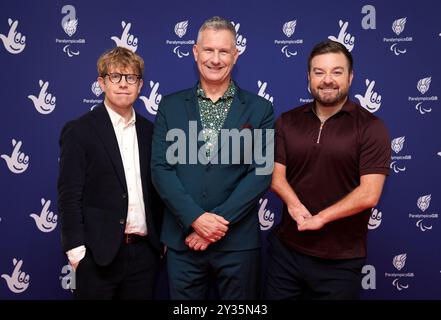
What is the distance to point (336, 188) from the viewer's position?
202 centimetres

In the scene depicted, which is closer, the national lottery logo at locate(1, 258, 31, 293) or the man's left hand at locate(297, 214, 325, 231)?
the man's left hand at locate(297, 214, 325, 231)

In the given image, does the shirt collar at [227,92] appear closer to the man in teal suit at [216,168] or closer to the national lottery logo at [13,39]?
the man in teal suit at [216,168]

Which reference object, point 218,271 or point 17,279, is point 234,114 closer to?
point 218,271

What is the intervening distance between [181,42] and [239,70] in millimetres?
378

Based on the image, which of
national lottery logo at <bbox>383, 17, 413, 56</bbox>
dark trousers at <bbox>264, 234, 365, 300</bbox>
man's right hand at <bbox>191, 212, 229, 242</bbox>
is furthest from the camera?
national lottery logo at <bbox>383, 17, 413, 56</bbox>

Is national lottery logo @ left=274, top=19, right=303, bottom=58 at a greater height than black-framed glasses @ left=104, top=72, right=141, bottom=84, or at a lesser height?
greater

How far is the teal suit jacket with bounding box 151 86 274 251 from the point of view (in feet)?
6.44

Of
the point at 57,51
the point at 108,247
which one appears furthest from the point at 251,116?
the point at 57,51

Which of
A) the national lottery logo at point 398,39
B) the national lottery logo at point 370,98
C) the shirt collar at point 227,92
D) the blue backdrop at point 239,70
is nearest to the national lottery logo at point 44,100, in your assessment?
the blue backdrop at point 239,70

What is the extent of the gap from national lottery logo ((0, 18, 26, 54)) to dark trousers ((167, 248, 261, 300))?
1562 mm

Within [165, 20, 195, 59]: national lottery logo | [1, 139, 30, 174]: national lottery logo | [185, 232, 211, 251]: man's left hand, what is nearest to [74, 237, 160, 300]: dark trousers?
[185, 232, 211, 251]: man's left hand

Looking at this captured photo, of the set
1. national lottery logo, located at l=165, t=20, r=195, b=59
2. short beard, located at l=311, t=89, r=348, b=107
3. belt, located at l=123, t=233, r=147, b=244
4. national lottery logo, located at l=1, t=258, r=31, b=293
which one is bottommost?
national lottery logo, located at l=1, t=258, r=31, b=293

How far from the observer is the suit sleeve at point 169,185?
76.2 inches

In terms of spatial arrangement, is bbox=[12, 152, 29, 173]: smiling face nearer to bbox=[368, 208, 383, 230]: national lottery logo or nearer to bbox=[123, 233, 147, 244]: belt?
bbox=[123, 233, 147, 244]: belt
